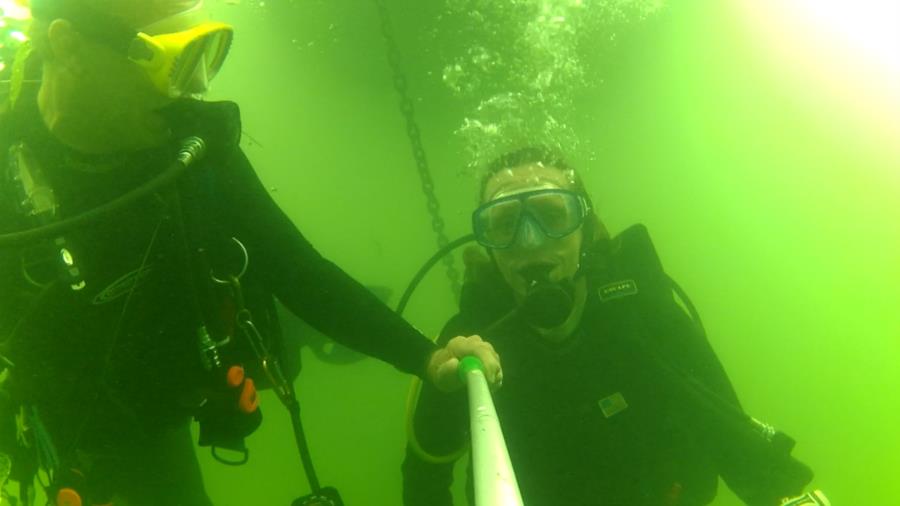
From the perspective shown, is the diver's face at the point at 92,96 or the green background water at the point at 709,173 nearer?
the diver's face at the point at 92,96

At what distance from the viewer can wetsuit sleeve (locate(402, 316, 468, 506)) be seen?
2.68m

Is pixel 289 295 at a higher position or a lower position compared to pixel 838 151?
lower

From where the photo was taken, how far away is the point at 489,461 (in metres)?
0.97

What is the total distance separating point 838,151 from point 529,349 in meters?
8.13

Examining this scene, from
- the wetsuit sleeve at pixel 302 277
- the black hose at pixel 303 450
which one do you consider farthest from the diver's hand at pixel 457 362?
the black hose at pixel 303 450

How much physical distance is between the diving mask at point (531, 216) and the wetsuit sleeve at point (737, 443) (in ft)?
3.00

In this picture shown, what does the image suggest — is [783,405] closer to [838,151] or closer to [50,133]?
[838,151]

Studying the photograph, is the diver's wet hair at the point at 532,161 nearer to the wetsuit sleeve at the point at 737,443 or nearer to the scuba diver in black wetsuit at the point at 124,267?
the wetsuit sleeve at the point at 737,443

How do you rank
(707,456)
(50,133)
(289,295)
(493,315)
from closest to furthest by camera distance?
(50,133)
(289,295)
(707,456)
(493,315)

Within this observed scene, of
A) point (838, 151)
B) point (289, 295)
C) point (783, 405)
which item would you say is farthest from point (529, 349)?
point (838, 151)

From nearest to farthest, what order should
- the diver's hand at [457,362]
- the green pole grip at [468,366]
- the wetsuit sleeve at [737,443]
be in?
the green pole grip at [468,366]
the diver's hand at [457,362]
the wetsuit sleeve at [737,443]

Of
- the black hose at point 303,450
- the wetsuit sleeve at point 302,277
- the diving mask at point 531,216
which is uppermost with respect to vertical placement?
the diving mask at point 531,216

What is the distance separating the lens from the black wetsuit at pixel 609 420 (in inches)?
107

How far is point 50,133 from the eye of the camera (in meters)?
2.06
